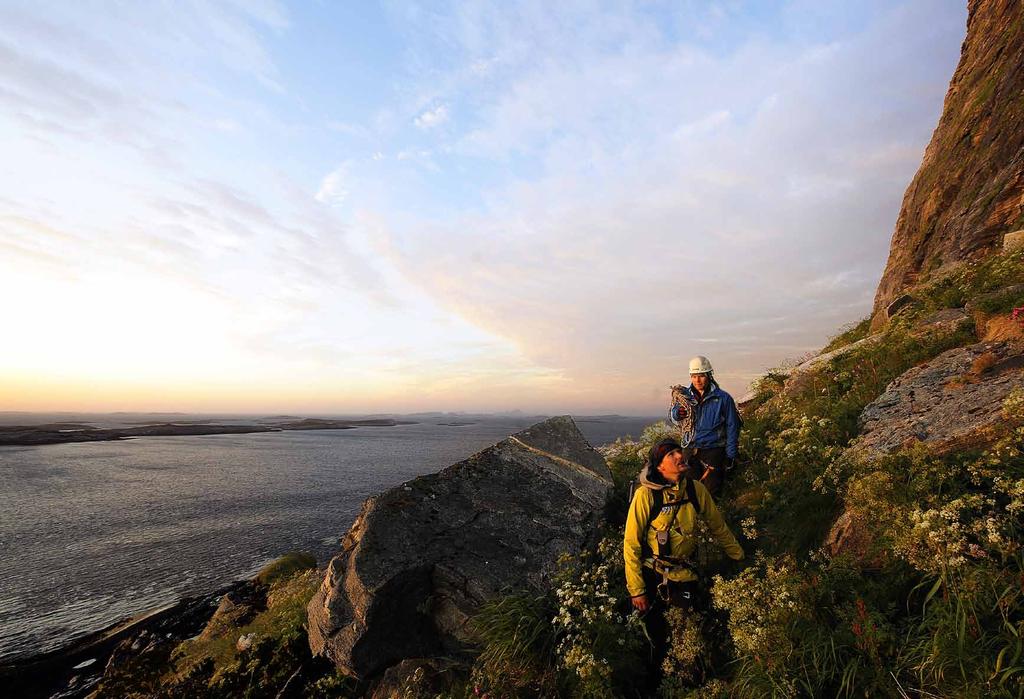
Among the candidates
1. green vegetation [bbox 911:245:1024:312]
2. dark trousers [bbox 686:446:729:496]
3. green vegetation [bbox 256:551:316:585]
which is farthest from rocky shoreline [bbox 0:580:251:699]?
green vegetation [bbox 911:245:1024:312]

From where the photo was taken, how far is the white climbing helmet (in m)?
8.10

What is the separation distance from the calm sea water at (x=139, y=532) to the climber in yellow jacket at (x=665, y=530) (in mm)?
17589

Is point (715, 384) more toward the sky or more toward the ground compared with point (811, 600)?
more toward the sky

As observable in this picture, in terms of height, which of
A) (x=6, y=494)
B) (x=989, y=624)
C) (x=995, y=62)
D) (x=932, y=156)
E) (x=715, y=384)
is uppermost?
(x=995, y=62)

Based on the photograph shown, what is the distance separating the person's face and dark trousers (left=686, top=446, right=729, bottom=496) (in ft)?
10.8

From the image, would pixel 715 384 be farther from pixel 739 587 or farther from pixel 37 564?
pixel 37 564

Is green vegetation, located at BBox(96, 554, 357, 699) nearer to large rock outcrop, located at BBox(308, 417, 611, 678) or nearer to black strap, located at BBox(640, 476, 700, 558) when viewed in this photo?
large rock outcrop, located at BBox(308, 417, 611, 678)

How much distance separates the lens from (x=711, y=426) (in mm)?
8070

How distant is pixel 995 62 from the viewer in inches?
716

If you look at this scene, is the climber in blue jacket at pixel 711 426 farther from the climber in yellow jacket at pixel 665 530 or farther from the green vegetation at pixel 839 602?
the climber in yellow jacket at pixel 665 530

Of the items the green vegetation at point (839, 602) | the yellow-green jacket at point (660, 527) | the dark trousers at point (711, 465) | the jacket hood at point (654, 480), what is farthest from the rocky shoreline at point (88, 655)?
the dark trousers at point (711, 465)

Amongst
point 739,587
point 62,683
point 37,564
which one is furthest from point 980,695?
point 37,564

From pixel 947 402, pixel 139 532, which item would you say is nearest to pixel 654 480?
pixel 947 402

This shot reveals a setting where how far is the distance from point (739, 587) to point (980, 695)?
196 centimetres
